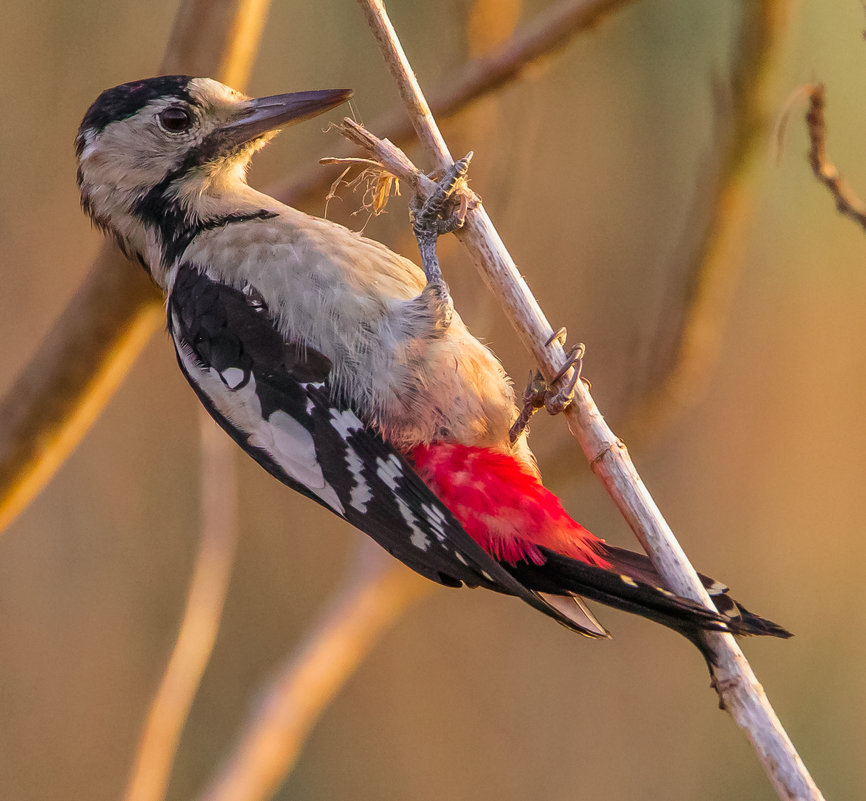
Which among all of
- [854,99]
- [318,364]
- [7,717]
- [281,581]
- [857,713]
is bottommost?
[857,713]

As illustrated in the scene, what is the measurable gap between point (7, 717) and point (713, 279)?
8.21 ft

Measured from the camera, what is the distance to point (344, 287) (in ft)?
4.86

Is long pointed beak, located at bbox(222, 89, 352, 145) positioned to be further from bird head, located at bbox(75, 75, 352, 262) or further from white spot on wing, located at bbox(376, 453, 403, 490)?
white spot on wing, located at bbox(376, 453, 403, 490)

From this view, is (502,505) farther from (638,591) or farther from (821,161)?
(821,161)

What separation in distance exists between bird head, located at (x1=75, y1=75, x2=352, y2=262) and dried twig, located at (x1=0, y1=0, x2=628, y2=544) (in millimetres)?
61

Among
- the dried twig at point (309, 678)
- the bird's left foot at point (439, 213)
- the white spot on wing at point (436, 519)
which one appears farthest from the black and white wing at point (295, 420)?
the dried twig at point (309, 678)

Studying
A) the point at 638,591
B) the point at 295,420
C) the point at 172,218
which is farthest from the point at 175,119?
the point at 638,591

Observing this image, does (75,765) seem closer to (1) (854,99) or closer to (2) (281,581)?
(2) (281,581)

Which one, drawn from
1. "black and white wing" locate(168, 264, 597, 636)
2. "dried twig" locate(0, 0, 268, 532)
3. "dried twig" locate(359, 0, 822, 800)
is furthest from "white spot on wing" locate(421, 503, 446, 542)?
"dried twig" locate(0, 0, 268, 532)

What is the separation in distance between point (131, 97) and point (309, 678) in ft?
3.55

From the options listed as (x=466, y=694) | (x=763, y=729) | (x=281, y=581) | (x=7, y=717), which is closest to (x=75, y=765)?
(x=7, y=717)

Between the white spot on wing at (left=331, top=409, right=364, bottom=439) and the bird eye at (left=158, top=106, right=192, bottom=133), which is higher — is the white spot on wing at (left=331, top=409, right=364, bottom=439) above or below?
below

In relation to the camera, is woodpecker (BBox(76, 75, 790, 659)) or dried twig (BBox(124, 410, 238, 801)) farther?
dried twig (BBox(124, 410, 238, 801))

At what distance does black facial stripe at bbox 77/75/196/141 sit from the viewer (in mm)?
1536
